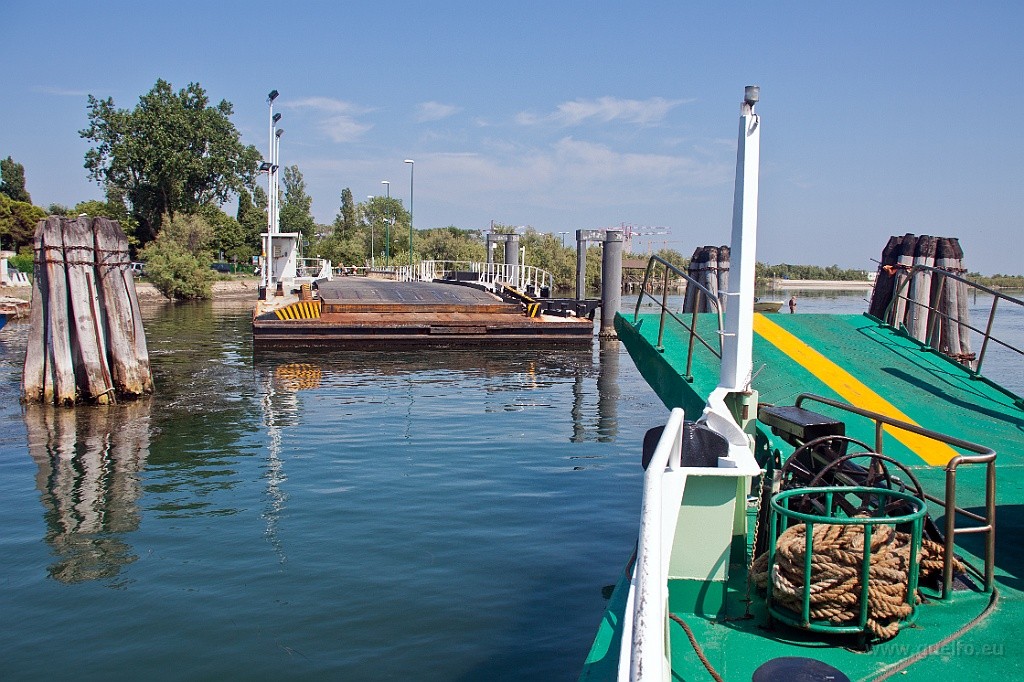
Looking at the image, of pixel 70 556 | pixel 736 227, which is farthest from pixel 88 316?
pixel 736 227

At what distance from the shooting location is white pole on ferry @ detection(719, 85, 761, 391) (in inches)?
203

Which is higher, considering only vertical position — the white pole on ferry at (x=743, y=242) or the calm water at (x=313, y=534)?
the white pole on ferry at (x=743, y=242)

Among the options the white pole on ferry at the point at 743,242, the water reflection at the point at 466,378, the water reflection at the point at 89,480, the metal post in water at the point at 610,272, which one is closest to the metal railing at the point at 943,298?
the white pole on ferry at the point at 743,242

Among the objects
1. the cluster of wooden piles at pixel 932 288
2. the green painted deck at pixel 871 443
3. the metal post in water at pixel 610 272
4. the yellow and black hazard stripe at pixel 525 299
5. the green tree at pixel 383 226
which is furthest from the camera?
the green tree at pixel 383 226

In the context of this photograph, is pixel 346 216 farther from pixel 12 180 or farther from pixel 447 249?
pixel 12 180

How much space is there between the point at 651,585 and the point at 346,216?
9799 cm

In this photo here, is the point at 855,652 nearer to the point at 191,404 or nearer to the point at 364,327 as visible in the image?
the point at 191,404

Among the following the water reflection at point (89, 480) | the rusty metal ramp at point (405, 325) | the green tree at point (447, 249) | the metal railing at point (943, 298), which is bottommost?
the water reflection at point (89, 480)

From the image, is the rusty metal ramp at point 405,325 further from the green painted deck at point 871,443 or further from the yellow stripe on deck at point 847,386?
the yellow stripe on deck at point 847,386

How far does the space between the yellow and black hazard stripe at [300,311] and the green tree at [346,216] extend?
239ft

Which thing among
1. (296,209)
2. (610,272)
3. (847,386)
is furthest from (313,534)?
(296,209)

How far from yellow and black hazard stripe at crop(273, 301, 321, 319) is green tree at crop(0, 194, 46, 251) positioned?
54291 mm

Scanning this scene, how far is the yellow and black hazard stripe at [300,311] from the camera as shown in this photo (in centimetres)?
2420

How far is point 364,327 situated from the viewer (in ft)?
78.3
